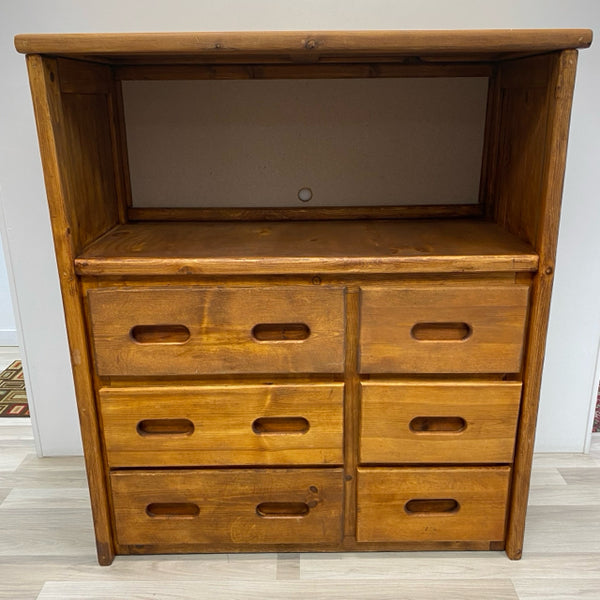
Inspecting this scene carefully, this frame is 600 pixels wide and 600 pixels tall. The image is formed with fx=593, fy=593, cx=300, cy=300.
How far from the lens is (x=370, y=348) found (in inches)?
44.8

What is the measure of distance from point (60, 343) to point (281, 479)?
731 mm

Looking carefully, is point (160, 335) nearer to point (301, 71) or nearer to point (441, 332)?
point (441, 332)

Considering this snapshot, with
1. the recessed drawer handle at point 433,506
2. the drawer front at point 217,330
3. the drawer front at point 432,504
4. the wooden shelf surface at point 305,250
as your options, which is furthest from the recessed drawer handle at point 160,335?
the recessed drawer handle at point 433,506

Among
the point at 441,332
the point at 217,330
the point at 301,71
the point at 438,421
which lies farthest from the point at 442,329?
the point at 301,71

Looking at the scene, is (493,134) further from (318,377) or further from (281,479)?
(281,479)

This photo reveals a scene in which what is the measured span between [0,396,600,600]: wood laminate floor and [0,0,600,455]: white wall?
0.29m

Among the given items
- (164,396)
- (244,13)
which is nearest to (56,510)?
(164,396)

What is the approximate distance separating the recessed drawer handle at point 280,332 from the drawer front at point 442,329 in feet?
0.38

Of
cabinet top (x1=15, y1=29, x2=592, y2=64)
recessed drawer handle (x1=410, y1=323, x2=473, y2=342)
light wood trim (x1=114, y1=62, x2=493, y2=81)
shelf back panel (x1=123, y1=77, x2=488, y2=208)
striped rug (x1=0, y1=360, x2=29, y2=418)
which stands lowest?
striped rug (x1=0, y1=360, x2=29, y2=418)

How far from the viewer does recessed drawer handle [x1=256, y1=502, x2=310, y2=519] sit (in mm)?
1265

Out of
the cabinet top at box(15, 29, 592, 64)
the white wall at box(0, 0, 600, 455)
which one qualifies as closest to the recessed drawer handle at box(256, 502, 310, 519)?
the white wall at box(0, 0, 600, 455)

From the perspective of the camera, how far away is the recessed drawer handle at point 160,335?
1148 mm

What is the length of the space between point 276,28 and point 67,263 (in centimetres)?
71

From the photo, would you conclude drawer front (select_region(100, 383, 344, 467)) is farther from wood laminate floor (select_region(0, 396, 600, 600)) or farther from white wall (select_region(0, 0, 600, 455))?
white wall (select_region(0, 0, 600, 455))
